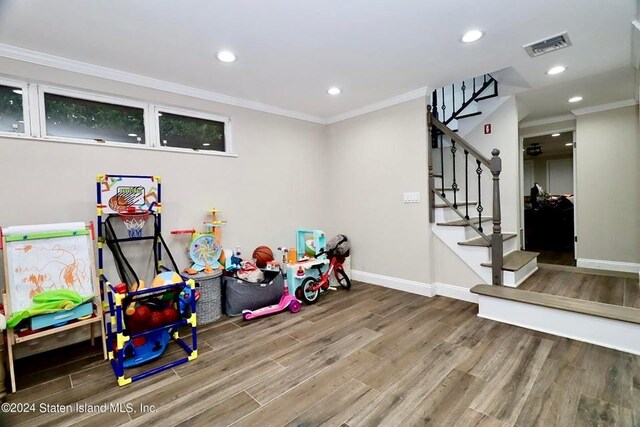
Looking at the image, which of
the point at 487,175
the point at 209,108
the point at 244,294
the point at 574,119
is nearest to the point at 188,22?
the point at 209,108

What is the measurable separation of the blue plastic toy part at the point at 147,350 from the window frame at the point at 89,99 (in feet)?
5.98

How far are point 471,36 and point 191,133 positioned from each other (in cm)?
291

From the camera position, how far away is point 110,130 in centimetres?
284

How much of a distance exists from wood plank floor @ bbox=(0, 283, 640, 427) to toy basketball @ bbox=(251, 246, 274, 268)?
0.85 m

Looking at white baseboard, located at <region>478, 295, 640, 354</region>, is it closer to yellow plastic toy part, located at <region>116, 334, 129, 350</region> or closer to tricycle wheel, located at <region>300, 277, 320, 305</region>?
tricycle wheel, located at <region>300, 277, 320, 305</region>

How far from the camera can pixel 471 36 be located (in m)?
2.38

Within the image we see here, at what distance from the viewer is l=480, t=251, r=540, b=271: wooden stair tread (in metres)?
3.15

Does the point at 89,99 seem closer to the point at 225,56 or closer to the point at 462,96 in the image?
the point at 225,56

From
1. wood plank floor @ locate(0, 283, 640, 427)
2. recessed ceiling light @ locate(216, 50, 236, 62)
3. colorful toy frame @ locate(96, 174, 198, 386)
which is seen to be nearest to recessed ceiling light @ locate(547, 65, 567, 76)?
wood plank floor @ locate(0, 283, 640, 427)

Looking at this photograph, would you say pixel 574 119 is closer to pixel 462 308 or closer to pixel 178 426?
pixel 462 308

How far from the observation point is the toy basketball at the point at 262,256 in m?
3.54

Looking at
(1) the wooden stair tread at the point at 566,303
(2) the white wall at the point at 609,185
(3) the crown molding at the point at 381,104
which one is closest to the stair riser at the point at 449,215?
(1) the wooden stair tread at the point at 566,303

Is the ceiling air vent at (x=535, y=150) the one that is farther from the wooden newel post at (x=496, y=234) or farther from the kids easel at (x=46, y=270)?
the kids easel at (x=46, y=270)

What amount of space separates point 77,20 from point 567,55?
4049mm
